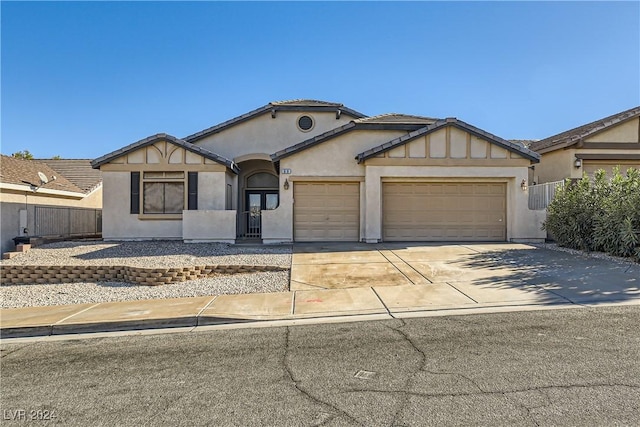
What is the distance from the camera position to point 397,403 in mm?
3295

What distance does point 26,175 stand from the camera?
15422 millimetres

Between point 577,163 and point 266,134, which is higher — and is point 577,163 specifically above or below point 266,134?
below

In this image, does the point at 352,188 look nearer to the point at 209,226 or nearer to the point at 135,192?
the point at 209,226

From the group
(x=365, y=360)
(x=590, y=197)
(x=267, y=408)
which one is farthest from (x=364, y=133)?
(x=267, y=408)

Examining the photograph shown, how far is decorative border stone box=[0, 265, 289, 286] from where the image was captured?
9.25 m

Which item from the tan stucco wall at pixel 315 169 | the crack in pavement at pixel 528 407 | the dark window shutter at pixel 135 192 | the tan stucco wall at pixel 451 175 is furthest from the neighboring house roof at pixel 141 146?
the crack in pavement at pixel 528 407

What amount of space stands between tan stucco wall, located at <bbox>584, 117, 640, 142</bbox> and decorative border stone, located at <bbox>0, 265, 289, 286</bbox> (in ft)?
46.4

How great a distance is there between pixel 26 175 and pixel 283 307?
1490 cm

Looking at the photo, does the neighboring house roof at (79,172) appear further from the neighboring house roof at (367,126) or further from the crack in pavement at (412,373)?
the crack in pavement at (412,373)

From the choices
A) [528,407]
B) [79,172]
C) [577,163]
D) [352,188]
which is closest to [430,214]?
[352,188]

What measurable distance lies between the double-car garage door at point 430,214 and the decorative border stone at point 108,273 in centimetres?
482

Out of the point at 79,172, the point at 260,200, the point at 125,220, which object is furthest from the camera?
the point at 79,172

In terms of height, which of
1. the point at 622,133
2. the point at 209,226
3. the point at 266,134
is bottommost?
the point at 209,226

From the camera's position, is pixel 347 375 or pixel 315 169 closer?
pixel 347 375
